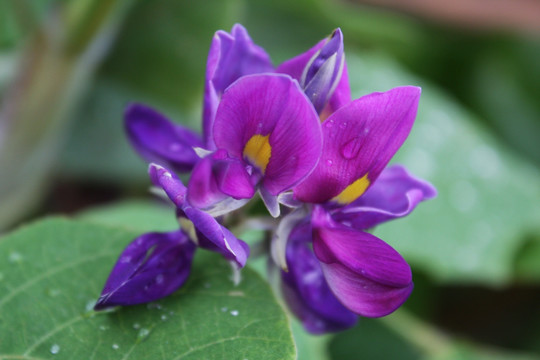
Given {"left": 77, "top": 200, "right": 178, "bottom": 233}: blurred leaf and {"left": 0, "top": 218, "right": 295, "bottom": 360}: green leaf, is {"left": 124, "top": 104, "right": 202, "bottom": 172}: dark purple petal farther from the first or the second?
{"left": 77, "top": 200, "right": 178, "bottom": 233}: blurred leaf

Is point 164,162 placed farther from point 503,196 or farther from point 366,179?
point 503,196

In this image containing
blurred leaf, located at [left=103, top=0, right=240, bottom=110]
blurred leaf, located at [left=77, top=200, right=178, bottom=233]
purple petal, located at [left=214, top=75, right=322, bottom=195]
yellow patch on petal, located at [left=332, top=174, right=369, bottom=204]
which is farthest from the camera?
blurred leaf, located at [left=103, top=0, right=240, bottom=110]

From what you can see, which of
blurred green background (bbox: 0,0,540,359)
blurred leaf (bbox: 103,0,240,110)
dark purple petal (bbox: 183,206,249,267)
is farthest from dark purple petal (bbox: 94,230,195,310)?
blurred leaf (bbox: 103,0,240,110)

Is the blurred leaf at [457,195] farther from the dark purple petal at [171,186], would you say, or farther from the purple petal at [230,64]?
the dark purple petal at [171,186]

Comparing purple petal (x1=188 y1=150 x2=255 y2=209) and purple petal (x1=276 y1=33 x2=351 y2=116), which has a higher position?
purple petal (x1=276 y1=33 x2=351 y2=116)

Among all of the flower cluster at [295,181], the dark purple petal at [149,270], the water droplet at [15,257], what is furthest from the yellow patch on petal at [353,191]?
the water droplet at [15,257]

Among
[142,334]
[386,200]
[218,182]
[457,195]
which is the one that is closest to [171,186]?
[218,182]

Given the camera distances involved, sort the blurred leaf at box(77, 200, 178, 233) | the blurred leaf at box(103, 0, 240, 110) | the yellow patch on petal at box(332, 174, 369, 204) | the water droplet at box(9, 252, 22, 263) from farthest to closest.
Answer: the blurred leaf at box(103, 0, 240, 110) → the blurred leaf at box(77, 200, 178, 233) → the water droplet at box(9, 252, 22, 263) → the yellow patch on petal at box(332, 174, 369, 204)

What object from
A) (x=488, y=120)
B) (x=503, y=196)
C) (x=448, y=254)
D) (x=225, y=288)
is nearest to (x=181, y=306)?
(x=225, y=288)
